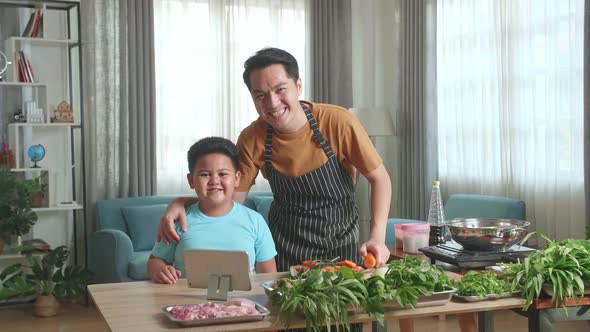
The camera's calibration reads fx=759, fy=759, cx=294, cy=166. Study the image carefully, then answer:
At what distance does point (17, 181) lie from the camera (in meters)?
5.38

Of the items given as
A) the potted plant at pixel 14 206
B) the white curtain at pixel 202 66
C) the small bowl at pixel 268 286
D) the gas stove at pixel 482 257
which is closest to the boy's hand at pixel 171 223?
the small bowl at pixel 268 286

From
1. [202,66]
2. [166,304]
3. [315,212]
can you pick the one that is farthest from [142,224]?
[166,304]

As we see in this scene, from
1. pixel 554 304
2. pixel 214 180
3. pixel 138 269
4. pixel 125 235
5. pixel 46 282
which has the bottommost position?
pixel 46 282

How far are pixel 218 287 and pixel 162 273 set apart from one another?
34cm

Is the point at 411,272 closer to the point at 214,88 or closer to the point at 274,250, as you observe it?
the point at 274,250

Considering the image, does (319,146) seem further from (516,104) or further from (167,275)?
(516,104)

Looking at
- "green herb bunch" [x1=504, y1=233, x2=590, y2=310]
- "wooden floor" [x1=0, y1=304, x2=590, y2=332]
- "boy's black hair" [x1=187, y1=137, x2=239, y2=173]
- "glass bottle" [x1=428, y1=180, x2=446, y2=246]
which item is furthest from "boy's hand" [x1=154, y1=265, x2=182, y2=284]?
"wooden floor" [x1=0, y1=304, x2=590, y2=332]

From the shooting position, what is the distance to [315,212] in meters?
2.60

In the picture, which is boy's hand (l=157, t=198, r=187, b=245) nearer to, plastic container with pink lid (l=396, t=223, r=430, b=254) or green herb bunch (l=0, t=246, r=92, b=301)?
plastic container with pink lid (l=396, t=223, r=430, b=254)

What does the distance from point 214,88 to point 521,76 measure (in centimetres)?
256

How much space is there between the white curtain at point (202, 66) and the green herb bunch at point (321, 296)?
445cm

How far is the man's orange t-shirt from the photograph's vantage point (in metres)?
2.51

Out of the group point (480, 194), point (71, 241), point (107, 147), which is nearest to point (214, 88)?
point (107, 147)

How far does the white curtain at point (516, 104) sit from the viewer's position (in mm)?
4637
